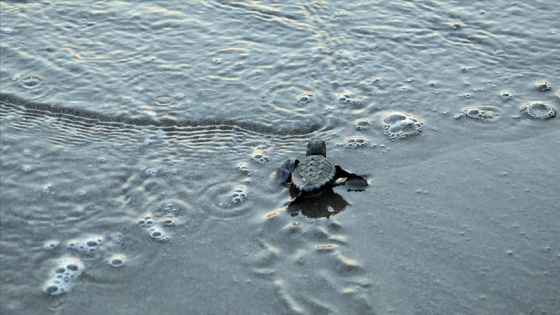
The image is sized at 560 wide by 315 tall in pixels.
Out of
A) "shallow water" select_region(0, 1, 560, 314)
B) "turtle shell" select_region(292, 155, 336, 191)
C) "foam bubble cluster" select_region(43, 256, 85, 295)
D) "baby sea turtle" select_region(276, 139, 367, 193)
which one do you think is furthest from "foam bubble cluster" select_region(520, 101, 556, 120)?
"foam bubble cluster" select_region(43, 256, 85, 295)

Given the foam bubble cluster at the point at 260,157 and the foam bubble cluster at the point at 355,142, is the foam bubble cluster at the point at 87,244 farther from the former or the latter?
the foam bubble cluster at the point at 355,142

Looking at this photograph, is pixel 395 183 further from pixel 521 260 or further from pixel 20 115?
pixel 20 115

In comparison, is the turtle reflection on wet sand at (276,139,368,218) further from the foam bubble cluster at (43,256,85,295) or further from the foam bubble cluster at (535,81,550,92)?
the foam bubble cluster at (535,81,550,92)

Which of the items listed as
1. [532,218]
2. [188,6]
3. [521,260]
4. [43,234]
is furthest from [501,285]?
[188,6]

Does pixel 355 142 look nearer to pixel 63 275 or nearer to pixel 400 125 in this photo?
pixel 400 125

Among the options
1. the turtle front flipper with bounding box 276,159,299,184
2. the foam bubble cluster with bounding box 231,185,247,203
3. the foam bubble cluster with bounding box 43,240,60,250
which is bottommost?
the foam bubble cluster with bounding box 43,240,60,250

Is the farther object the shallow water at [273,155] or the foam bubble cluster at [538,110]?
the foam bubble cluster at [538,110]

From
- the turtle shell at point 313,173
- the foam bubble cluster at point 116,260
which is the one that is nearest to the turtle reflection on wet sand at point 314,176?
the turtle shell at point 313,173
